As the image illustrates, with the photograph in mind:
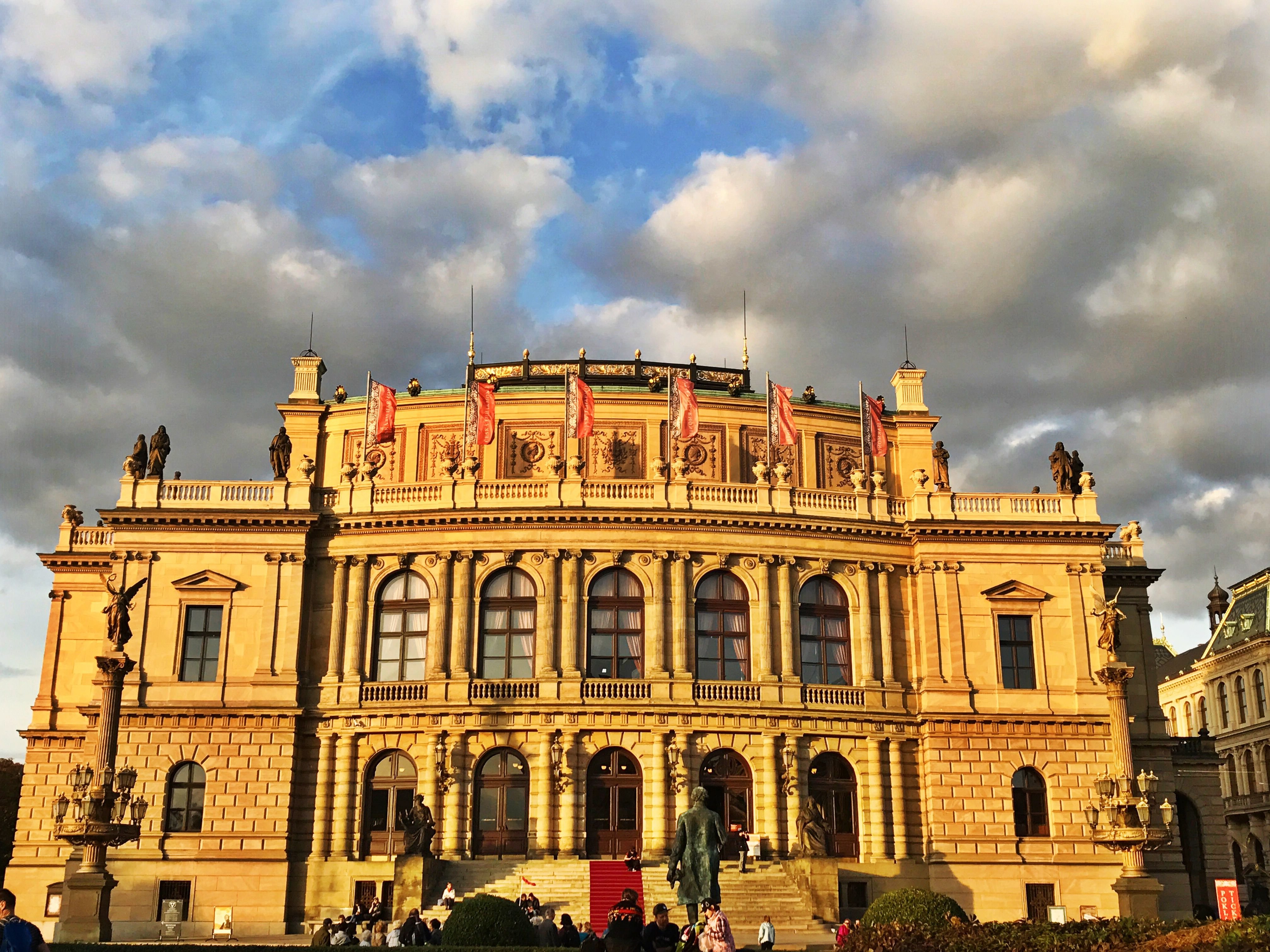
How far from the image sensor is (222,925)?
4397cm

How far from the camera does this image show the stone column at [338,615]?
49.4 metres

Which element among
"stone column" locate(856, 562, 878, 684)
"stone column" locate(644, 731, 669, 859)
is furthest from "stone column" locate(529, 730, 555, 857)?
"stone column" locate(856, 562, 878, 684)

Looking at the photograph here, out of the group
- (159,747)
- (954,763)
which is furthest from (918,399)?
(159,747)

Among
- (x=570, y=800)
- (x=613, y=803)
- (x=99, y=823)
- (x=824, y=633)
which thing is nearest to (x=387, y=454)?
(x=570, y=800)

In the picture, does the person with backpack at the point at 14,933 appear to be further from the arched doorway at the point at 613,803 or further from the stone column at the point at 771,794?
the stone column at the point at 771,794

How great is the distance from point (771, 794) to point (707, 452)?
15.9 meters

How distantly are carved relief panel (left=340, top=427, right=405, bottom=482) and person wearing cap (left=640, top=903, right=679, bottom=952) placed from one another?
3642cm

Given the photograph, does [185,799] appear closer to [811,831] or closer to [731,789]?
[731,789]

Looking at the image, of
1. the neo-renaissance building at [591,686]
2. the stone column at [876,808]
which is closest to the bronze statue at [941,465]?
the neo-renaissance building at [591,686]

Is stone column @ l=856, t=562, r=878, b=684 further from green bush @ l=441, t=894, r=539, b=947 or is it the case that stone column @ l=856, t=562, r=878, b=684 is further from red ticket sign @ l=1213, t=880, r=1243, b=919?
green bush @ l=441, t=894, r=539, b=947

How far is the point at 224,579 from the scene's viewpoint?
49.8 m

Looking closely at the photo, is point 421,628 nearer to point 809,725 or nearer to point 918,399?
point 809,725

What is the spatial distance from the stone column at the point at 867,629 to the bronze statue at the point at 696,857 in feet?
82.9

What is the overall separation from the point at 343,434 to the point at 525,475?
30.4 ft
